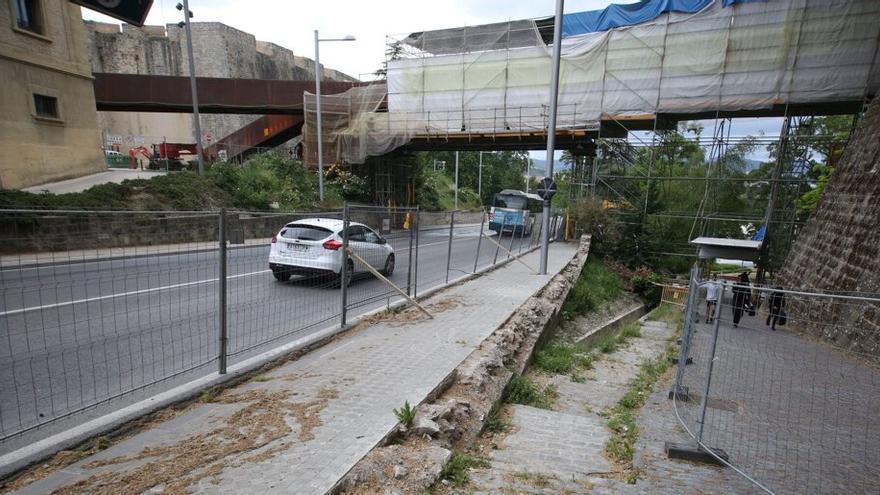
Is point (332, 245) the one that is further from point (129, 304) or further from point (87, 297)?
point (87, 297)

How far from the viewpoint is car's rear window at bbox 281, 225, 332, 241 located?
860 cm

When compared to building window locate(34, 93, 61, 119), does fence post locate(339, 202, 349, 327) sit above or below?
below

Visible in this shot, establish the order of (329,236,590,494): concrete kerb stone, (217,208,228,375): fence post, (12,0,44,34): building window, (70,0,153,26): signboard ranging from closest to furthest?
(329,236,590,494): concrete kerb stone
(217,208,228,375): fence post
(70,0,153,26): signboard
(12,0,44,34): building window

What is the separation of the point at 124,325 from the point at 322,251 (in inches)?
107

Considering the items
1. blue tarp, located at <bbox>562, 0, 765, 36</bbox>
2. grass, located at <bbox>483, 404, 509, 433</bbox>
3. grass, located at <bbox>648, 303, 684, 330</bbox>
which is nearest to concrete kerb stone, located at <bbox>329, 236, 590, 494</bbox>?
grass, located at <bbox>483, 404, 509, 433</bbox>

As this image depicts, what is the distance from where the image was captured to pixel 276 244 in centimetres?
664

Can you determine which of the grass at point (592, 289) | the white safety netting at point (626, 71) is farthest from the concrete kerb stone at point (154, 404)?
the white safety netting at point (626, 71)

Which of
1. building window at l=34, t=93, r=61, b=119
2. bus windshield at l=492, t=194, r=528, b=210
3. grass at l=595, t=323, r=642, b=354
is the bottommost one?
grass at l=595, t=323, r=642, b=354

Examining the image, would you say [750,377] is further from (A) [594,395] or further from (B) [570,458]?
(B) [570,458]

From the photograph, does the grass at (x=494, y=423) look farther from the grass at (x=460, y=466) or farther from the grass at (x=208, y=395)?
the grass at (x=208, y=395)

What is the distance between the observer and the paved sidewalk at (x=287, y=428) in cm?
290

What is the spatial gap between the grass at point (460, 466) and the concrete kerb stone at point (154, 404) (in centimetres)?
53

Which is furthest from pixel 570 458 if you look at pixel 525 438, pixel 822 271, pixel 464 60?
pixel 464 60

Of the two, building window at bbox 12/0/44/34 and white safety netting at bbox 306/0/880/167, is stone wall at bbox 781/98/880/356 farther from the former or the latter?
building window at bbox 12/0/44/34
